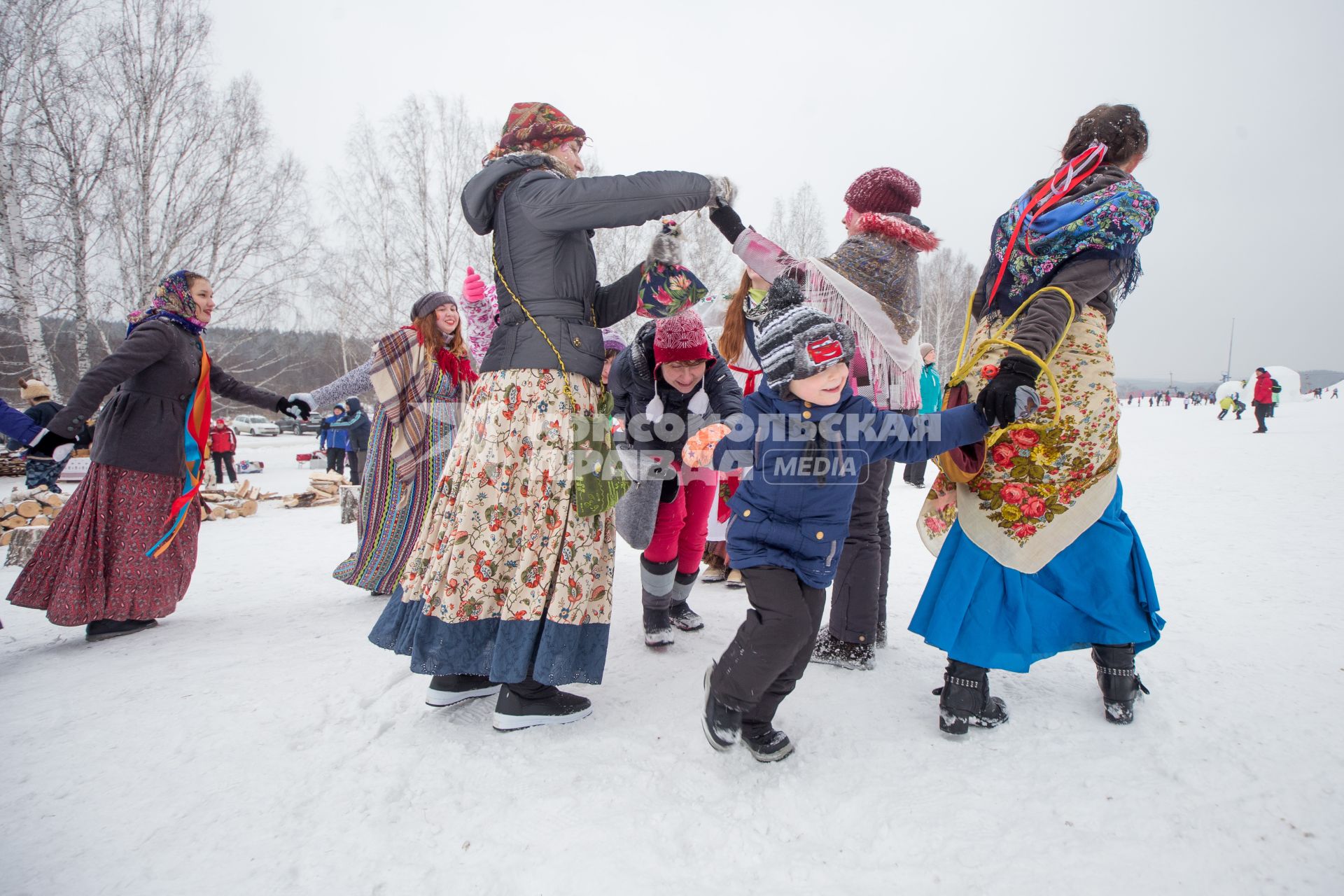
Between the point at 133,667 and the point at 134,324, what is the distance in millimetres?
1785

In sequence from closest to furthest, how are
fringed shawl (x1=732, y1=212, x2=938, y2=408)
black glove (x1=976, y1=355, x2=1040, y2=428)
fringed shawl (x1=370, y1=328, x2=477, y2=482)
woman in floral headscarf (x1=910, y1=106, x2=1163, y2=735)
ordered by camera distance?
black glove (x1=976, y1=355, x2=1040, y2=428) → woman in floral headscarf (x1=910, y1=106, x2=1163, y2=735) → fringed shawl (x1=732, y1=212, x2=938, y2=408) → fringed shawl (x1=370, y1=328, x2=477, y2=482)

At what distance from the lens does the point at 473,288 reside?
296 centimetres

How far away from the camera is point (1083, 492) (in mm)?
1948

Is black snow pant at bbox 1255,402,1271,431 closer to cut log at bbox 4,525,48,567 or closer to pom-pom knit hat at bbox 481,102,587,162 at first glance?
pom-pom knit hat at bbox 481,102,587,162

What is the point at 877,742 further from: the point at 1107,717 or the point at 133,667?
the point at 133,667

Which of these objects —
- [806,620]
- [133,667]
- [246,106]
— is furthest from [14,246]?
[806,620]

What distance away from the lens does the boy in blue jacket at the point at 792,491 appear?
5.77 feet

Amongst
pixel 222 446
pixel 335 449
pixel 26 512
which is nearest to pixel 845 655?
pixel 26 512

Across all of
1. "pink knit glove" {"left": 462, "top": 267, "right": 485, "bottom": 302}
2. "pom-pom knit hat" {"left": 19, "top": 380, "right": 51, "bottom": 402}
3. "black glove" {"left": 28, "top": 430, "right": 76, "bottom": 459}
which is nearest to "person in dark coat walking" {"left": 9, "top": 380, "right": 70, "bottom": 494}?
"pom-pom knit hat" {"left": 19, "top": 380, "right": 51, "bottom": 402}

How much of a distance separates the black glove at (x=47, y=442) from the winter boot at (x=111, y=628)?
89 centimetres

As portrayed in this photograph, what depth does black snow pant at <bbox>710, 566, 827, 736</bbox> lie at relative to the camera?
1.73 meters

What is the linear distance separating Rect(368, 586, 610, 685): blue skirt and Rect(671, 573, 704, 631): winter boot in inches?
38.0

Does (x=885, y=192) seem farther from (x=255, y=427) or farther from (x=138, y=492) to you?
(x=255, y=427)

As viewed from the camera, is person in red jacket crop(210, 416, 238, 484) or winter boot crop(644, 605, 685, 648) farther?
person in red jacket crop(210, 416, 238, 484)
